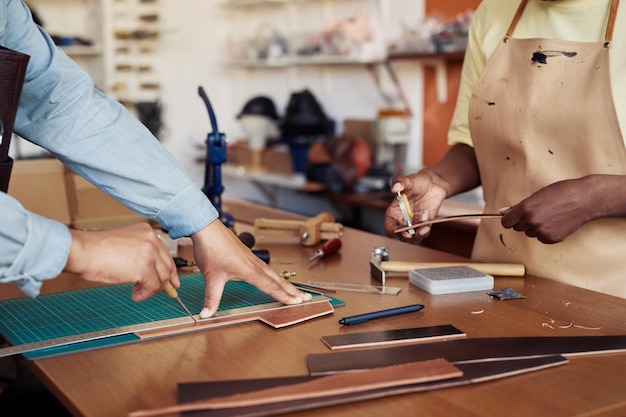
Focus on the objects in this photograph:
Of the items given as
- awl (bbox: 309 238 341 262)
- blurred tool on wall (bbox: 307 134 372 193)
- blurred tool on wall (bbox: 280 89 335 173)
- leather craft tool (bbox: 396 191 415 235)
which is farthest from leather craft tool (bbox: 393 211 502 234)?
blurred tool on wall (bbox: 280 89 335 173)

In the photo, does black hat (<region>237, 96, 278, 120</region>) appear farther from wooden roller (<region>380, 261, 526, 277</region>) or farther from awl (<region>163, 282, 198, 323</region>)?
awl (<region>163, 282, 198, 323</region>)

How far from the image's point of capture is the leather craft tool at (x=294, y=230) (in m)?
2.34

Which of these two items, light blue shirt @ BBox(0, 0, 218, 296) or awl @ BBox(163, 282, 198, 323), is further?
light blue shirt @ BBox(0, 0, 218, 296)

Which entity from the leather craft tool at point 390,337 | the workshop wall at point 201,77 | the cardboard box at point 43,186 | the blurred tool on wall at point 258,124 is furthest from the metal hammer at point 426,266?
the workshop wall at point 201,77

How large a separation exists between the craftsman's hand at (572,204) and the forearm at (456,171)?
445 millimetres

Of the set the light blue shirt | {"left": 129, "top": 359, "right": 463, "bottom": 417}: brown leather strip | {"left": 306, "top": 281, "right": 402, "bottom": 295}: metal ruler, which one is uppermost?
the light blue shirt

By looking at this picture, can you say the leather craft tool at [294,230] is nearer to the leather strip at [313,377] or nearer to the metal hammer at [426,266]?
the metal hammer at [426,266]

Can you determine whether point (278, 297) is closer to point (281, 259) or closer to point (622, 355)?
point (281, 259)

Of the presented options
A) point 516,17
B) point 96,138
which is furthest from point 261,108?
point 96,138

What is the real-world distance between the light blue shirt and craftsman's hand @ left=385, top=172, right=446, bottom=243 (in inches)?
23.3

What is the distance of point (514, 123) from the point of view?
2020 mm

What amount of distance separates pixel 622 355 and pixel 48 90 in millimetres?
1217

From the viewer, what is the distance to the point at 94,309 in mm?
1641

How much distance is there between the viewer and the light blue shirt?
160cm
